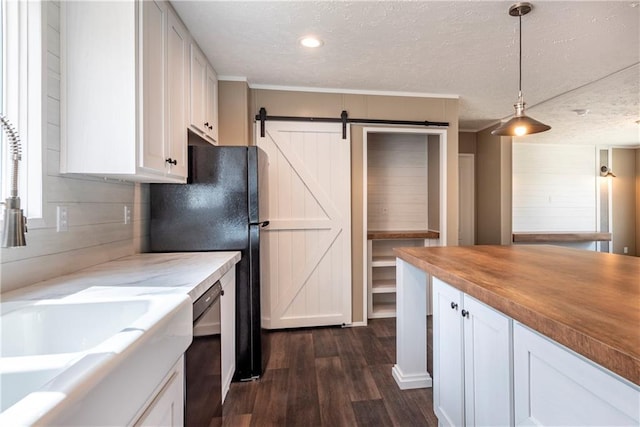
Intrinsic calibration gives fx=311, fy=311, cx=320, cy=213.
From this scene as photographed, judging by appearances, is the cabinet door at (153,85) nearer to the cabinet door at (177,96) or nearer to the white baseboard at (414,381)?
the cabinet door at (177,96)

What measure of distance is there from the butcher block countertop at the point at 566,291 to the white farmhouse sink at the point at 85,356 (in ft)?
3.32

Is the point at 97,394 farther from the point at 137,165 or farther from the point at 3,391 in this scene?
the point at 137,165

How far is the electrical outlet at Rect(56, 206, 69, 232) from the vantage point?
1.42m

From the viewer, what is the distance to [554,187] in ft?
18.8

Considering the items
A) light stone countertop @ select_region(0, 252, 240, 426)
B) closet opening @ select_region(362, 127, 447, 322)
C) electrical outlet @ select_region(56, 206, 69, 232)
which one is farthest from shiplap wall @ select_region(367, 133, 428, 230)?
electrical outlet @ select_region(56, 206, 69, 232)

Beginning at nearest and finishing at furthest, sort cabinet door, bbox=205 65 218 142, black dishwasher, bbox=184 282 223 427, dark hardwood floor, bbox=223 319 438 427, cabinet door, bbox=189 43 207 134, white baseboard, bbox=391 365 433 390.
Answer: black dishwasher, bbox=184 282 223 427
dark hardwood floor, bbox=223 319 438 427
white baseboard, bbox=391 365 433 390
cabinet door, bbox=189 43 207 134
cabinet door, bbox=205 65 218 142

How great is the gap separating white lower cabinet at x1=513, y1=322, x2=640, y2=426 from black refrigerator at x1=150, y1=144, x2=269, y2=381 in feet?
5.31

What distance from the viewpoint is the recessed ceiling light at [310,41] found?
2.21 meters

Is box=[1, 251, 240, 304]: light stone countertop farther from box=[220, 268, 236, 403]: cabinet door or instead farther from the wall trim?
the wall trim

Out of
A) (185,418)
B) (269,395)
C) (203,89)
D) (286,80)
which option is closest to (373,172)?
(286,80)

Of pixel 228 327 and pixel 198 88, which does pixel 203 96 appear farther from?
pixel 228 327

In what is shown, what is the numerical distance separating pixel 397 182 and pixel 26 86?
3.48 m

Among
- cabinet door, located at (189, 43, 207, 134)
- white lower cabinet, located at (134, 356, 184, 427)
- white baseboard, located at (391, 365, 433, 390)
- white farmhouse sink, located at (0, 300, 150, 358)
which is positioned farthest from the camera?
cabinet door, located at (189, 43, 207, 134)

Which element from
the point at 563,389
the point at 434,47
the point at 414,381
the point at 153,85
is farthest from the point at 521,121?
the point at 153,85
